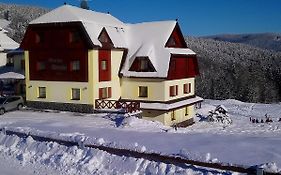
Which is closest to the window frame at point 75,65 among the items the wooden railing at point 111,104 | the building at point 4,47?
the wooden railing at point 111,104

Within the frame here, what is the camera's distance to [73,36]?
113 ft

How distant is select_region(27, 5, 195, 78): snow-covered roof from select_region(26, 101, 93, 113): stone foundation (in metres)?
5.19

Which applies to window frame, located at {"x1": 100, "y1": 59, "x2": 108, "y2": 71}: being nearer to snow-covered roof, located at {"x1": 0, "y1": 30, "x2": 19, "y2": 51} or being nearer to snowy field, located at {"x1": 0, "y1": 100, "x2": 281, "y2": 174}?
snowy field, located at {"x1": 0, "y1": 100, "x2": 281, "y2": 174}

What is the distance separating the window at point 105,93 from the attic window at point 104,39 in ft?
13.4

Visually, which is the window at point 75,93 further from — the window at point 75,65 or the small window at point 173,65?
the small window at point 173,65

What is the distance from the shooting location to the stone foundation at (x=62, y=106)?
34.1 meters

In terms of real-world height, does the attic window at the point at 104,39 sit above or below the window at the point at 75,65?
above

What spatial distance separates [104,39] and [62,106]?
7.21 metres

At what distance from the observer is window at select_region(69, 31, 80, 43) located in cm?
3416

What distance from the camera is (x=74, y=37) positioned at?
34438 mm

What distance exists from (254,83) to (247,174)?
3865 inches

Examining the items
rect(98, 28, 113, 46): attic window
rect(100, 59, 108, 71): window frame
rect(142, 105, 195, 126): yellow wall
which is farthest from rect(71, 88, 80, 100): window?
rect(142, 105, 195, 126): yellow wall

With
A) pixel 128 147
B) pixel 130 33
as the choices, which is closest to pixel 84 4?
pixel 130 33

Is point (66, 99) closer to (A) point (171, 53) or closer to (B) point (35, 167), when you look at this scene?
(A) point (171, 53)
